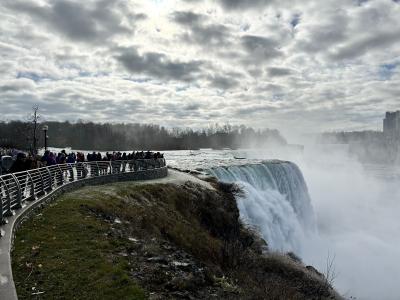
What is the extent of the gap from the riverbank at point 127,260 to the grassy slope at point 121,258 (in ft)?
0.06

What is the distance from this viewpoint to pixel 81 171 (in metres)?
25.0

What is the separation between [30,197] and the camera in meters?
15.1

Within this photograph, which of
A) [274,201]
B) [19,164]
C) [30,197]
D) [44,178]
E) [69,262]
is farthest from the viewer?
[274,201]

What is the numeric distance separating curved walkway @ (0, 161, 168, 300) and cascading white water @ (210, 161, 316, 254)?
7.89m

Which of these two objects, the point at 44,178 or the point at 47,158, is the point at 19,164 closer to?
the point at 44,178

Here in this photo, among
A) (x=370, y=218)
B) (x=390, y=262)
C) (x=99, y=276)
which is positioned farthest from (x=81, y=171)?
(x=370, y=218)

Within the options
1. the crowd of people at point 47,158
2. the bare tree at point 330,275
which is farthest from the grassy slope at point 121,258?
the crowd of people at point 47,158

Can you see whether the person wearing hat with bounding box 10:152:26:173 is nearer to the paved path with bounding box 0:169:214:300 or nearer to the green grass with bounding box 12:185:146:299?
the paved path with bounding box 0:169:214:300

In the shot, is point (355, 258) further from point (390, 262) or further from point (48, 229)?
point (48, 229)

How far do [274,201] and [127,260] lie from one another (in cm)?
2883

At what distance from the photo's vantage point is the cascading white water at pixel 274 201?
32.9 meters

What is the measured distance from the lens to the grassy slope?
8.38m

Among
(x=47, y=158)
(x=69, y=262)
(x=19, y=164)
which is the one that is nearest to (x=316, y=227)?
(x=47, y=158)

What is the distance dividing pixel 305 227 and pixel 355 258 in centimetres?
689
